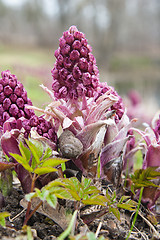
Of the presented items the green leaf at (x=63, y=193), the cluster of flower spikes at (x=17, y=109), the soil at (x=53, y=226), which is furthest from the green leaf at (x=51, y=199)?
the cluster of flower spikes at (x=17, y=109)

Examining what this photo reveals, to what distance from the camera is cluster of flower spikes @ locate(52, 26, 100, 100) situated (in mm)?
915

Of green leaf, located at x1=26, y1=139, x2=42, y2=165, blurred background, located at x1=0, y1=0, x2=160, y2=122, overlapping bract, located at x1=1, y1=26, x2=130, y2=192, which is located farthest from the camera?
blurred background, located at x1=0, y1=0, x2=160, y2=122

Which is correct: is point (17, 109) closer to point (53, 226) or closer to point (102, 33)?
point (53, 226)

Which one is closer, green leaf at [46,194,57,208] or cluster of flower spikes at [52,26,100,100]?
green leaf at [46,194,57,208]

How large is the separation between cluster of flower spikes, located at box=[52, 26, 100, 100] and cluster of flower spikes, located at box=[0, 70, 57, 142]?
12cm

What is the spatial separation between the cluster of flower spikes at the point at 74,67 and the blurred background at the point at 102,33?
1322cm

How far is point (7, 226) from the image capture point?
2.83 feet


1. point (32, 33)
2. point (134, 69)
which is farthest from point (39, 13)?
point (134, 69)

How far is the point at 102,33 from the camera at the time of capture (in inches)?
779

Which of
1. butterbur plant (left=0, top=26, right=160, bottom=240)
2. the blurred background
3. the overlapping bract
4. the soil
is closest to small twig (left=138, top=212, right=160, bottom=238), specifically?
the soil

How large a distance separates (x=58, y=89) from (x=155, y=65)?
21.0 m

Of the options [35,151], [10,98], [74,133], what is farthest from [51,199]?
[10,98]

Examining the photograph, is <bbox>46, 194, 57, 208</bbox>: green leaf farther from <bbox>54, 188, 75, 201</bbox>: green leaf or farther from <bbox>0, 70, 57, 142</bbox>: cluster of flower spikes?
<bbox>0, 70, 57, 142</bbox>: cluster of flower spikes

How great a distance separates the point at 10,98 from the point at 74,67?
251 mm
